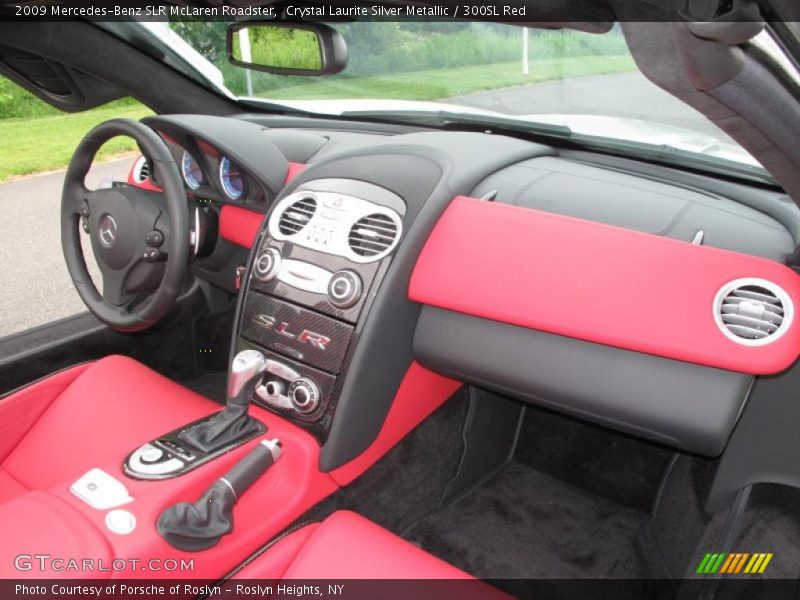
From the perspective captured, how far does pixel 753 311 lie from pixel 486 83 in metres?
1.32

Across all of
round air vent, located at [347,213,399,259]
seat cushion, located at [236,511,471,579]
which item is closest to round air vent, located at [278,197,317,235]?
round air vent, located at [347,213,399,259]

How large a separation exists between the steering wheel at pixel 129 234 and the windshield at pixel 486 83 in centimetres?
73

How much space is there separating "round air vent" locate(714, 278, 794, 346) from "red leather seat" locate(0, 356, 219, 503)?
4.22ft

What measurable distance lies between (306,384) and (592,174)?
1.03 meters

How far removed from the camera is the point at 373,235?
5.79 ft

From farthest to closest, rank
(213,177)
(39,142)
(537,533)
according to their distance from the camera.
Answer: (39,142) < (537,533) < (213,177)

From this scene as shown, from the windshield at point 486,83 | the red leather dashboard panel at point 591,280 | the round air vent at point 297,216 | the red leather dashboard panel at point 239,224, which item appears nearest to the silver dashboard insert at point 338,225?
the round air vent at point 297,216

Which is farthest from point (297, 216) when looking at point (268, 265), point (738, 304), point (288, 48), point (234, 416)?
point (738, 304)

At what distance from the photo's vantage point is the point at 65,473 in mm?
1702

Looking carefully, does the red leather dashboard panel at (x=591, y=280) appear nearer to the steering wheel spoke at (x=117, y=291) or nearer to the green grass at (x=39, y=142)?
the steering wheel spoke at (x=117, y=291)

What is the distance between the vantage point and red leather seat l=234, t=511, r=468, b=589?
48.3 inches

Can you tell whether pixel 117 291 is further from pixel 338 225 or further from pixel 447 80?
pixel 447 80

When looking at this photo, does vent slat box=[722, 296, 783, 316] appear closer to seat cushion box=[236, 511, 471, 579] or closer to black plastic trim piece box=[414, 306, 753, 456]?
black plastic trim piece box=[414, 306, 753, 456]

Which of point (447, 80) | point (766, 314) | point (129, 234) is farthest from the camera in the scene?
point (447, 80)
